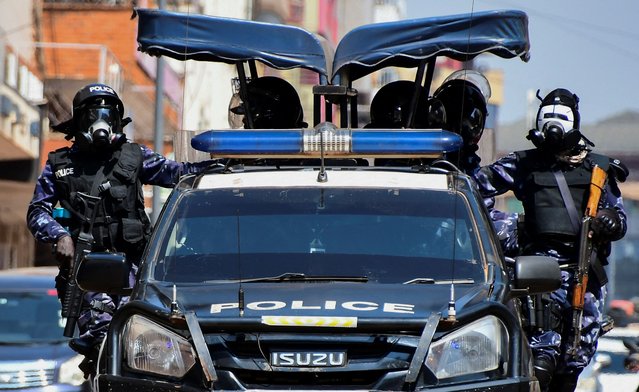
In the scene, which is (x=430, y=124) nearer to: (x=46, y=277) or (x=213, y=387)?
(x=213, y=387)

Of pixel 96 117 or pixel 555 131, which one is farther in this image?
pixel 96 117

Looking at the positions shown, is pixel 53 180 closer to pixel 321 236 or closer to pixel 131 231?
pixel 131 231

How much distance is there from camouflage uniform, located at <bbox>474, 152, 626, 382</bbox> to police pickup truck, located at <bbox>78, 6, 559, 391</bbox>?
862mm

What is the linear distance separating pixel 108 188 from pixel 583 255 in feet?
9.79

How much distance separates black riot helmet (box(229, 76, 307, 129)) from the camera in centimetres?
1094

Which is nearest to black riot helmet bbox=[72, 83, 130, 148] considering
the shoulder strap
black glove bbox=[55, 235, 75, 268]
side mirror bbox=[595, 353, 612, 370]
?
black glove bbox=[55, 235, 75, 268]

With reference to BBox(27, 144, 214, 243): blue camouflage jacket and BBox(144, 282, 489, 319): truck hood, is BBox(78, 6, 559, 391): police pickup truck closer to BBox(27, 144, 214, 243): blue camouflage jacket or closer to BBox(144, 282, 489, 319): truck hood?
BBox(144, 282, 489, 319): truck hood

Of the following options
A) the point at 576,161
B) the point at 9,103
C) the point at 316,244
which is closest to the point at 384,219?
the point at 316,244

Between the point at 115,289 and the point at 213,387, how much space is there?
121 centimetres

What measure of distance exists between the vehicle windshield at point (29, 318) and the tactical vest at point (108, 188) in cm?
482

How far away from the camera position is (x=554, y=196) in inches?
384

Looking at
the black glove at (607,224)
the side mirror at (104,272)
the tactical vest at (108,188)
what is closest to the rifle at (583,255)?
the black glove at (607,224)

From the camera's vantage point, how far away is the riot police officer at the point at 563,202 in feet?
31.5

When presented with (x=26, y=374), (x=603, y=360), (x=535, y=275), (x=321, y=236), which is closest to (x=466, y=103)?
(x=321, y=236)
